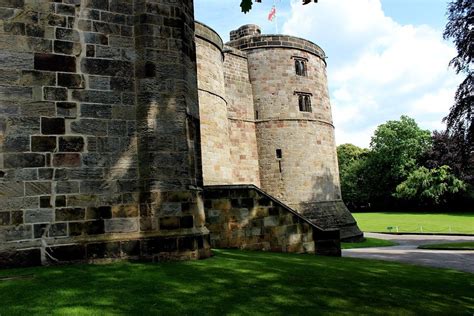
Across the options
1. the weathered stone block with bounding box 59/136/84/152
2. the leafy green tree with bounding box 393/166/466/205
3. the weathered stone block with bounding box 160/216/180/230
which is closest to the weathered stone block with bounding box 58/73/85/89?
the weathered stone block with bounding box 59/136/84/152

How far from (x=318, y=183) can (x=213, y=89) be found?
8797mm

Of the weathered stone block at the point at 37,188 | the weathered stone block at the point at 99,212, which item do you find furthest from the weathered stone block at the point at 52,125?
the weathered stone block at the point at 99,212

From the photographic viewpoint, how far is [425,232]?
29500 mm

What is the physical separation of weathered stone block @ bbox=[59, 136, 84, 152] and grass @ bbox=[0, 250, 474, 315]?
193 cm

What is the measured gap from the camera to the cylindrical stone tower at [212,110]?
17531 millimetres

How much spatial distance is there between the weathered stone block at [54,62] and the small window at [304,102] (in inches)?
730

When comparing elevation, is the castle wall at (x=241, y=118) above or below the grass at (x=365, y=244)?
above

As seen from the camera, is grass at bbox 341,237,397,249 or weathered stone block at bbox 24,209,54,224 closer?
weathered stone block at bbox 24,209,54,224

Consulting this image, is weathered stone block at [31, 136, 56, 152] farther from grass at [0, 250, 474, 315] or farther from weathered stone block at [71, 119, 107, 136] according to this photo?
grass at [0, 250, 474, 315]

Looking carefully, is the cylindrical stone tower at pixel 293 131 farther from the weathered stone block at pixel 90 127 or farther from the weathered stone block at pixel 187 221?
the weathered stone block at pixel 90 127

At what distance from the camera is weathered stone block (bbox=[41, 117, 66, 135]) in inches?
257

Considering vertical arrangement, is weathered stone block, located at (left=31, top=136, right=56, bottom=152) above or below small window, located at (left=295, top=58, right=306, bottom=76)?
below

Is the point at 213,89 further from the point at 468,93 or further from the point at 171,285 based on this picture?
the point at 171,285

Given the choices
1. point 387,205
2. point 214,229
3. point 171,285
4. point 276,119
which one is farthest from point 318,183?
point 387,205
